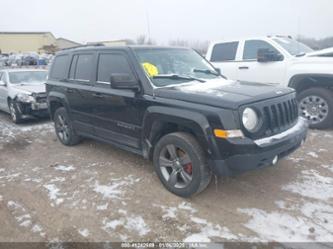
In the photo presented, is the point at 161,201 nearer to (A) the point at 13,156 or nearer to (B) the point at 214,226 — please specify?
(B) the point at 214,226

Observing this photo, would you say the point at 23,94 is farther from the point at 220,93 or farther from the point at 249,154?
the point at 249,154

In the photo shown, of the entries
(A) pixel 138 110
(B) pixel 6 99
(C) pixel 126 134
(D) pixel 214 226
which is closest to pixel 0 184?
(C) pixel 126 134

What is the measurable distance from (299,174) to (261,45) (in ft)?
12.3

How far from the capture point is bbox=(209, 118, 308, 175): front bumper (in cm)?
304

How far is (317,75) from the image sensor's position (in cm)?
598

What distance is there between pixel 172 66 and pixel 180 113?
47.0 inches

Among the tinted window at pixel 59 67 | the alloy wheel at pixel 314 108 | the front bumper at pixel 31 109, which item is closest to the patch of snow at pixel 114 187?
the tinted window at pixel 59 67

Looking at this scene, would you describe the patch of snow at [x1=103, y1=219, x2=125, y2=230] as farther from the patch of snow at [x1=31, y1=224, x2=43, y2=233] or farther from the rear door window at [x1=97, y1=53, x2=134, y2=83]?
the rear door window at [x1=97, y1=53, x2=134, y2=83]

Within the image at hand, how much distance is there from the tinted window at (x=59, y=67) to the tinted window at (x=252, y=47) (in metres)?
4.23

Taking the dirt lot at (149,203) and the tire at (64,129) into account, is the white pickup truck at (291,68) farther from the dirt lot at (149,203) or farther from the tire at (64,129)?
the tire at (64,129)

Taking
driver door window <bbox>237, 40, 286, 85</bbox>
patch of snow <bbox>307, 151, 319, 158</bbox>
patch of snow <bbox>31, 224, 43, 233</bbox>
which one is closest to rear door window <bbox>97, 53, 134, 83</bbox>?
patch of snow <bbox>31, 224, 43, 233</bbox>

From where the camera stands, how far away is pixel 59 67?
575cm

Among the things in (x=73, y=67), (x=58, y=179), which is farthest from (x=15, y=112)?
(x=58, y=179)

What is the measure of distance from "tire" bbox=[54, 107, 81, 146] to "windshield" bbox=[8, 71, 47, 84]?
351 centimetres
